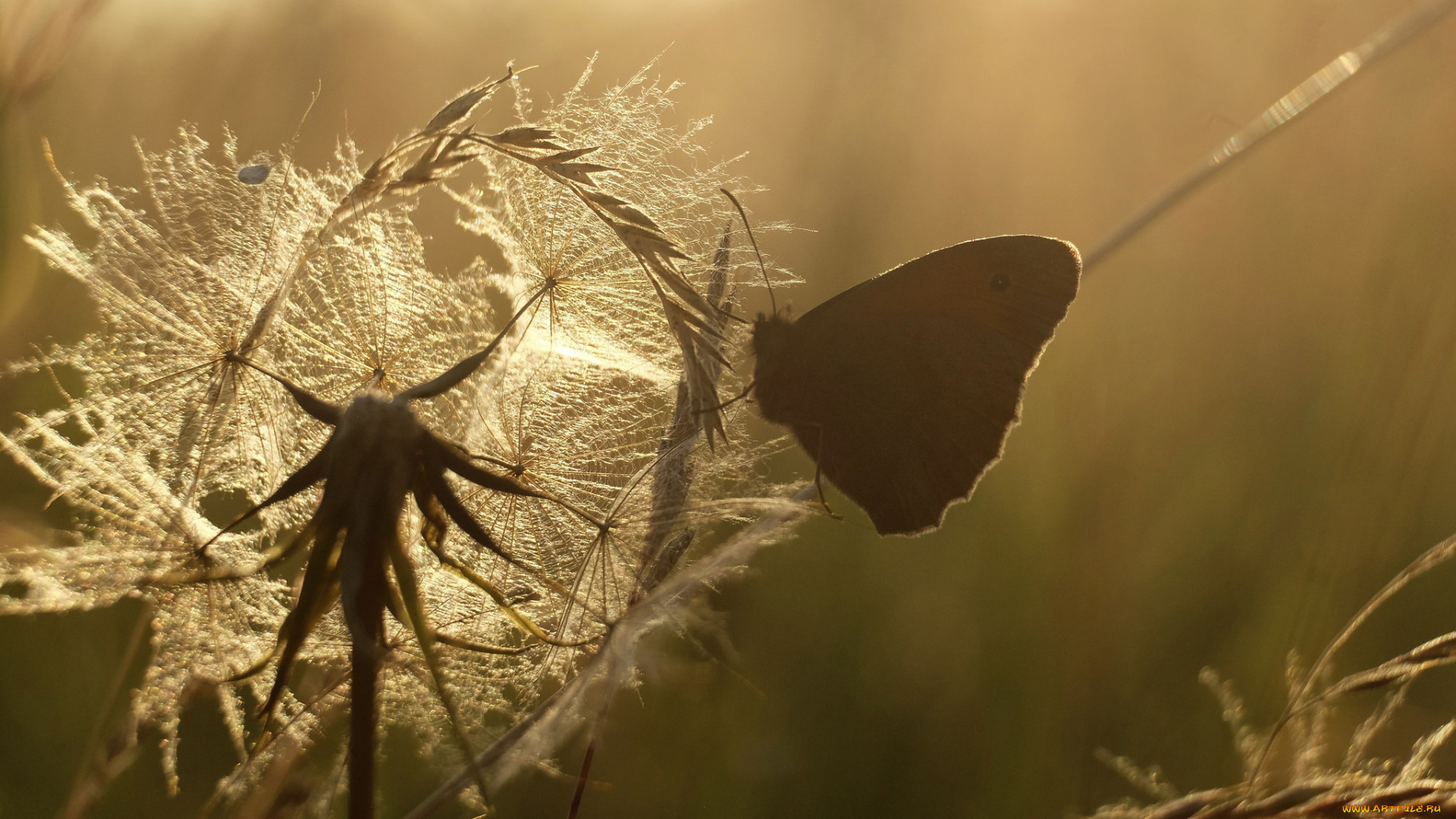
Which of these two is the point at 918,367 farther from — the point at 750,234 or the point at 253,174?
the point at 253,174

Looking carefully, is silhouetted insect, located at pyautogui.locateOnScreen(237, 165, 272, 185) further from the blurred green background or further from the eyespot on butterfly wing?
the eyespot on butterfly wing

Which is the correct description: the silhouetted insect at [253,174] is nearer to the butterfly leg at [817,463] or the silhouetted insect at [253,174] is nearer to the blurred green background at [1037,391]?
the blurred green background at [1037,391]

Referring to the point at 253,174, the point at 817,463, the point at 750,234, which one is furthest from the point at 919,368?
the point at 253,174

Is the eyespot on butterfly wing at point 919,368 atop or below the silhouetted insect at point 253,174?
below

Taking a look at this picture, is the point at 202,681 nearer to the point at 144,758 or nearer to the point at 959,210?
the point at 144,758

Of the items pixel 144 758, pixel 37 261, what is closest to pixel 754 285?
pixel 37 261

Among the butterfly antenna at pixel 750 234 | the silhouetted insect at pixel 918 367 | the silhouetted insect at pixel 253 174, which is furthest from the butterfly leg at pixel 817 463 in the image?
the silhouetted insect at pixel 253 174
